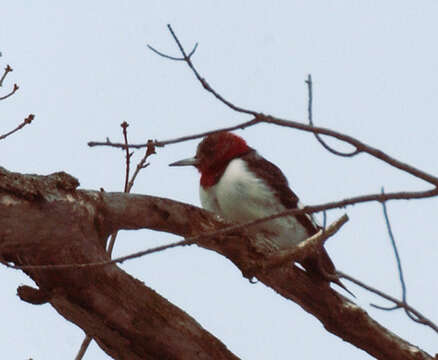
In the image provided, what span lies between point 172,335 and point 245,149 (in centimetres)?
238

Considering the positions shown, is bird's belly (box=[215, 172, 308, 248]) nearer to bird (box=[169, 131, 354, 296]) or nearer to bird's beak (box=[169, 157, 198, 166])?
bird (box=[169, 131, 354, 296])

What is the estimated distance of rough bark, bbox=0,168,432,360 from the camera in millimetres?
3779

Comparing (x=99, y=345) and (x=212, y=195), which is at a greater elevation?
(x=212, y=195)

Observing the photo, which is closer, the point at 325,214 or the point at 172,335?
A: the point at 325,214

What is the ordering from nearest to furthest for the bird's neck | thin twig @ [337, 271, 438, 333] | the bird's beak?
thin twig @ [337, 271, 438, 333] → the bird's neck → the bird's beak

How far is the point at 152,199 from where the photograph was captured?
4324 millimetres

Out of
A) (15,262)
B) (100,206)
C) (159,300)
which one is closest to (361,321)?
(159,300)

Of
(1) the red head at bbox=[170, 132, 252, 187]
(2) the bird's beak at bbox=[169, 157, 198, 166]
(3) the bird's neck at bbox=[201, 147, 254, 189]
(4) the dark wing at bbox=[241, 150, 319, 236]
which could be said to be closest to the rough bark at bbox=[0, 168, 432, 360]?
(4) the dark wing at bbox=[241, 150, 319, 236]

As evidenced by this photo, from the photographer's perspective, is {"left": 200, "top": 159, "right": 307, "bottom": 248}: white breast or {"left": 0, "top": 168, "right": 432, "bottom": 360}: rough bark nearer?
{"left": 0, "top": 168, "right": 432, "bottom": 360}: rough bark

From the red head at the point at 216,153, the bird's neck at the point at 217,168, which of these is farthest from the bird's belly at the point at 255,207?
the red head at the point at 216,153

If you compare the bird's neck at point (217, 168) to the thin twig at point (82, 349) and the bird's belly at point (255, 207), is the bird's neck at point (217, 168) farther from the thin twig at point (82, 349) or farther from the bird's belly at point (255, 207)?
the thin twig at point (82, 349)

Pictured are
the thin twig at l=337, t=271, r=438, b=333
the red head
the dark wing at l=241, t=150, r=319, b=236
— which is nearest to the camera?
the thin twig at l=337, t=271, r=438, b=333

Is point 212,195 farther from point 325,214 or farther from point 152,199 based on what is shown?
point 325,214

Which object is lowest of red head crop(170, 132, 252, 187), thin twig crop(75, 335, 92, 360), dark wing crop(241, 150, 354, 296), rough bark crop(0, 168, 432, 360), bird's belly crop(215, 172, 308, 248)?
thin twig crop(75, 335, 92, 360)
